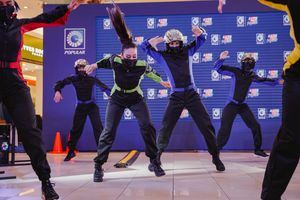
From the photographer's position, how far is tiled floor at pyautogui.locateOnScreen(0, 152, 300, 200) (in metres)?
3.91

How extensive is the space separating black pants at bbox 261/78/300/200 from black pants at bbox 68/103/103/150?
227 inches

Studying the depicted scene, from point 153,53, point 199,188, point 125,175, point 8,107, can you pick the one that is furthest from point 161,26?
point 8,107

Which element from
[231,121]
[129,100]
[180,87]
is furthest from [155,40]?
[231,121]

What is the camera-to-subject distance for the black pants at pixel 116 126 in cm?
508

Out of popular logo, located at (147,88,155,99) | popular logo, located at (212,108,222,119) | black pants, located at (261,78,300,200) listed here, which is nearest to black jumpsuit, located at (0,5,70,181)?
black pants, located at (261,78,300,200)

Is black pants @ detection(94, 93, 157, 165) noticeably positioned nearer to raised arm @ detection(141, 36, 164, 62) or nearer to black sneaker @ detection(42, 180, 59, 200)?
raised arm @ detection(141, 36, 164, 62)

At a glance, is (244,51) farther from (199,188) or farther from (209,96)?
(199,188)

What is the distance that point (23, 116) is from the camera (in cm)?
345

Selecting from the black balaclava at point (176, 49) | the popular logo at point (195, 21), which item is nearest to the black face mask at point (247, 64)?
the popular logo at point (195, 21)

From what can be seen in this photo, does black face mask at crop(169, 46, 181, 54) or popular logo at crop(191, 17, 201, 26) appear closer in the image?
black face mask at crop(169, 46, 181, 54)

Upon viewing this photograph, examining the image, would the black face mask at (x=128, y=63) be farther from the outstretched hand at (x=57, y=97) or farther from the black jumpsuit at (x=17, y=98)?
the outstretched hand at (x=57, y=97)

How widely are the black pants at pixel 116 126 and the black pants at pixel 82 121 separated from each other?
2884mm

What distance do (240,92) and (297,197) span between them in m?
4.47

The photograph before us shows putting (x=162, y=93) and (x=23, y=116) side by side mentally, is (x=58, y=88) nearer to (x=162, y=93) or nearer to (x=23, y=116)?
(x=162, y=93)
